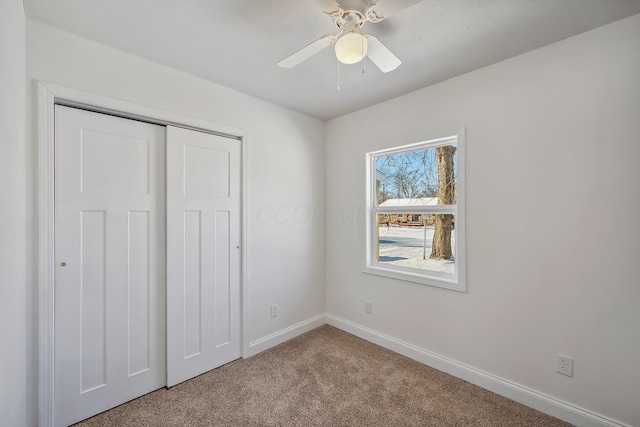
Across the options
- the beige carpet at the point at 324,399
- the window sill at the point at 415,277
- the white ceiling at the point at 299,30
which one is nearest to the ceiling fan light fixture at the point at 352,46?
the white ceiling at the point at 299,30

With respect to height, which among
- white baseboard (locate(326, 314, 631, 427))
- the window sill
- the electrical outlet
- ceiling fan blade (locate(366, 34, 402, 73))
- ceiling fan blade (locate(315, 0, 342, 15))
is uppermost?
ceiling fan blade (locate(315, 0, 342, 15))

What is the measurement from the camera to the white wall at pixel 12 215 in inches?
38.7

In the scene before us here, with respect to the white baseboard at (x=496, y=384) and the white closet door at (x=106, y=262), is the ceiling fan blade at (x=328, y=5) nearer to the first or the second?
the white closet door at (x=106, y=262)

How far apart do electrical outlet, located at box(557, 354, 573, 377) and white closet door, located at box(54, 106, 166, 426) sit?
2732 millimetres

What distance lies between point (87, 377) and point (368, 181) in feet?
8.79

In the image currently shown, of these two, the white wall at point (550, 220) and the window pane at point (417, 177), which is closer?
the white wall at point (550, 220)

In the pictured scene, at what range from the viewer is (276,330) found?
8.94 feet

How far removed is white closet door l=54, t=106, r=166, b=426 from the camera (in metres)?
1.65

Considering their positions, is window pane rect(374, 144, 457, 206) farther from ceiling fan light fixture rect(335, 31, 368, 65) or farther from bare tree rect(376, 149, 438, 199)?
ceiling fan light fixture rect(335, 31, 368, 65)

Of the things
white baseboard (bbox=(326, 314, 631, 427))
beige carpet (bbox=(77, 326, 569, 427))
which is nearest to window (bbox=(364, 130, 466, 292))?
white baseboard (bbox=(326, 314, 631, 427))

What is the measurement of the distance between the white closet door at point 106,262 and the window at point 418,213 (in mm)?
1940

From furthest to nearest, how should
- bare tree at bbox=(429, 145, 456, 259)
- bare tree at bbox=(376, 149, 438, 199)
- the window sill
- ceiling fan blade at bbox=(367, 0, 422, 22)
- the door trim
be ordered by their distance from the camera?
1. bare tree at bbox=(376, 149, 438, 199)
2. bare tree at bbox=(429, 145, 456, 259)
3. the window sill
4. the door trim
5. ceiling fan blade at bbox=(367, 0, 422, 22)

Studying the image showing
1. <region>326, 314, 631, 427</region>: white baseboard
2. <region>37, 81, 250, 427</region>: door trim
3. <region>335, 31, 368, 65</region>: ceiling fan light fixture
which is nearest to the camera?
<region>335, 31, 368, 65</region>: ceiling fan light fixture

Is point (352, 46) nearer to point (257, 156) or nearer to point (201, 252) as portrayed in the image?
point (257, 156)
